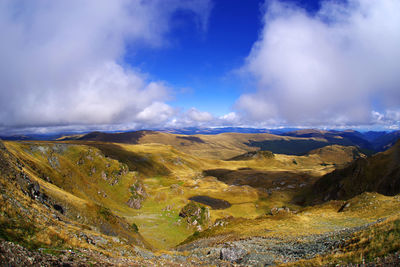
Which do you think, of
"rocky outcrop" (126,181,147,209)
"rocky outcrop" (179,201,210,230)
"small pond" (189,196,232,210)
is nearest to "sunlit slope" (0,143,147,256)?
"rocky outcrop" (179,201,210,230)

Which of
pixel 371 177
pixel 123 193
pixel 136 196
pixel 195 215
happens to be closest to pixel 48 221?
pixel 195 215

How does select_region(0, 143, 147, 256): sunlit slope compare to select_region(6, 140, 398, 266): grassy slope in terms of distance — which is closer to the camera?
select_region(0, 143, 147, 256): sunlit slope

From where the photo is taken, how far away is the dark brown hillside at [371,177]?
67.9 metres

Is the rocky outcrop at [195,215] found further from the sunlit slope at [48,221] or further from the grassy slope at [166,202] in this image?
the sunlit slope at [48,221]

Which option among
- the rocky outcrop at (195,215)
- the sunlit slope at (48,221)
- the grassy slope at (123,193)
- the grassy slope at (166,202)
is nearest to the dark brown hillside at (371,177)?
the grassy slope at (166,202)

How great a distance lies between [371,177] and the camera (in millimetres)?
79562

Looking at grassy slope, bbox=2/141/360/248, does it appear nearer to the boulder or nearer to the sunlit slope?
the sunlit slope

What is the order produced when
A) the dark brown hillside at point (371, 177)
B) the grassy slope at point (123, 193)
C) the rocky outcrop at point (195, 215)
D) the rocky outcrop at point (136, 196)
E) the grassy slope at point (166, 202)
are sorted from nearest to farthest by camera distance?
the grassy slope at point (166, 202), the grassy slope at point (123, 193), the dark brown hillside at point (371, 177), the rocky outcrop at point (195, 215), the rocky outcrop at point (136, 196)

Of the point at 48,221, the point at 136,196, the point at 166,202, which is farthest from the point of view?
the point at 166,202

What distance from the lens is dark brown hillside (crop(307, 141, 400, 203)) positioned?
2673 inches

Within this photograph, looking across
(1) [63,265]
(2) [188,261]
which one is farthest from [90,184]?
(1) [63,265]

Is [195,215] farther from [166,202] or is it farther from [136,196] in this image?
[136,196]

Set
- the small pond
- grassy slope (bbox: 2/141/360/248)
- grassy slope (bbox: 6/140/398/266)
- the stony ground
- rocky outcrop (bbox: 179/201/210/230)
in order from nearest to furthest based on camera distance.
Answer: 1. the stony ground
2. grassy slope (bbox: 6/140/398/266)
3. grassy slope (bbox: 2/141/360/248)
4. rocky outcrop (bbox: 179/201/210/230)
5. the small pond

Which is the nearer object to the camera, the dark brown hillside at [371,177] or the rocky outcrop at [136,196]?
the dark brown hillside at [371,177]
